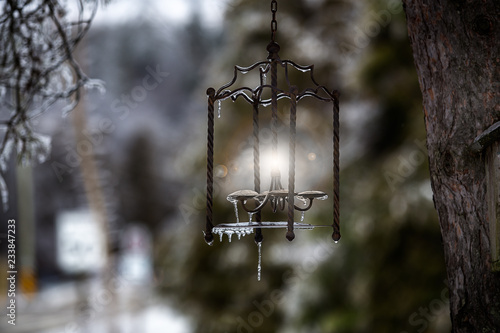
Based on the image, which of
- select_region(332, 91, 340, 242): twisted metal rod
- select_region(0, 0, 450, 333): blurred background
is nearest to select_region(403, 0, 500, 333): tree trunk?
select_region(332, 91, 340, 242): twisted metal rod

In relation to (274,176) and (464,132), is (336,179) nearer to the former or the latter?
(274,176)

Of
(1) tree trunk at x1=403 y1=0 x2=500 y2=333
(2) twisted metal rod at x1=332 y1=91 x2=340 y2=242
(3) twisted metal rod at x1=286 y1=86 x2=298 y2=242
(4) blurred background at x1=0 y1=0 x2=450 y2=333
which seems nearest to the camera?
(1) tree trunk at x1=403 y1=0 x2=500 y2=333

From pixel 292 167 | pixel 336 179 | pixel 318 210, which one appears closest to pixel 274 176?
pixel 336 179

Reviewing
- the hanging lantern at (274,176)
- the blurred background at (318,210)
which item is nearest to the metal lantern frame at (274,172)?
the hanging lantern at (274,176)

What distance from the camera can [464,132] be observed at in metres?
1.94

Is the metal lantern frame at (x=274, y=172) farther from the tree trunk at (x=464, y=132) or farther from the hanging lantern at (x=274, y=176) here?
the tree trunk at (x=464, y=132)

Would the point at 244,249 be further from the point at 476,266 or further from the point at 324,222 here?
the point at 476,266

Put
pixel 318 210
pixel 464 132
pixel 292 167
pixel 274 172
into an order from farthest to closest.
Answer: pixel 318 210, pixel 274 172, pixel 292 167, pixel 464 132

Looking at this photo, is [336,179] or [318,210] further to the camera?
[318,210]

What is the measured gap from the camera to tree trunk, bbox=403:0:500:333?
1.91 metres

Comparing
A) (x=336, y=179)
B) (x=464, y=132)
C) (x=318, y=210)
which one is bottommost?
(x=318, y=210)

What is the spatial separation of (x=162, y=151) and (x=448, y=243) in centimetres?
1640

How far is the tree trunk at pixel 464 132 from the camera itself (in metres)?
Result: 1.91

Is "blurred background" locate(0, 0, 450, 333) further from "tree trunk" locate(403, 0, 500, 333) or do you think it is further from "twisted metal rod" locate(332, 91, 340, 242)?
"tree trunk" locate(403, 0, 500, 333)
